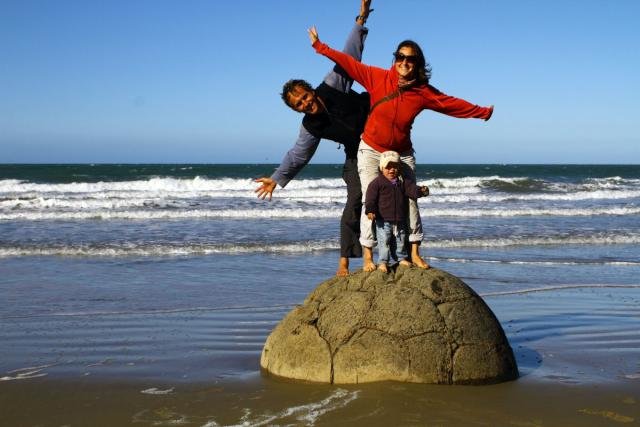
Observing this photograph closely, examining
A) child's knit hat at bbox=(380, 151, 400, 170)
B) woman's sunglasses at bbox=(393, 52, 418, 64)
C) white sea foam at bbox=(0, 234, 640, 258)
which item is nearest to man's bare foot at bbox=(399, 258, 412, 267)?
child's knit hat at bbox=(380, 151, 400, 170)

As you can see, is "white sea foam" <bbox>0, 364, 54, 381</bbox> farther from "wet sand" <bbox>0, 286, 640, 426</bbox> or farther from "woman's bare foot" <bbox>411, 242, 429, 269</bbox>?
"woman's bare foot" <bbox>411, 242, 429, 269</bbox>

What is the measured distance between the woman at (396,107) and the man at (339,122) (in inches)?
8.0

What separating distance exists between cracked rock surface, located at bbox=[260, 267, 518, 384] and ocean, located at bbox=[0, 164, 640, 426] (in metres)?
0.13

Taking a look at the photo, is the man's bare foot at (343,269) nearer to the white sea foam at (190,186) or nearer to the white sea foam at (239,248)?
the white sea foam at (239,248)

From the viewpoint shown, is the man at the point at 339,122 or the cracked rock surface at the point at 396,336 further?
the man at the point at 339,122

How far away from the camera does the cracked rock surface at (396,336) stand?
5418 millimetres

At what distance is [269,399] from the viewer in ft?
17.3

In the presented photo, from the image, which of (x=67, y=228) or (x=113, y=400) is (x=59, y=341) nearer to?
(x=113, y=400)

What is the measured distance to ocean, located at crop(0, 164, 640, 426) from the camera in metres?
5.12

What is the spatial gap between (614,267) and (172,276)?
24.3 feet

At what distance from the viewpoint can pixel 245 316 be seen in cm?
855

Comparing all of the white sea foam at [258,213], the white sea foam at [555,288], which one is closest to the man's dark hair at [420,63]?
the white sea foam at [555,288]

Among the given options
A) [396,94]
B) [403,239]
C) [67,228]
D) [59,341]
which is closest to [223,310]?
[59,341]

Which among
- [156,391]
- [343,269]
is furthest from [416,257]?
[156,391]
